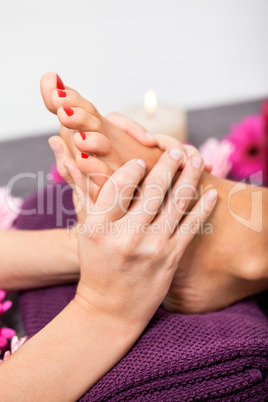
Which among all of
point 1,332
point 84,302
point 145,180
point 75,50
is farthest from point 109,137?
point 75,50

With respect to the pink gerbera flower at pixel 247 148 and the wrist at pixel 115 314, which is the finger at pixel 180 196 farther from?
the pink gerbera flower at pixel 247 148

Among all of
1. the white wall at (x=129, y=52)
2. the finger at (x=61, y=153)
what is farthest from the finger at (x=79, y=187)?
the white wall at (x=129, y=52)

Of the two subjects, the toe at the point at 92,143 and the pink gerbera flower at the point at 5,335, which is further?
the pink gerbera flower at the point at 5,335

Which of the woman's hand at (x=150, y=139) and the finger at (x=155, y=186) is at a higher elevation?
the woman's hand at (x=150, y=139)

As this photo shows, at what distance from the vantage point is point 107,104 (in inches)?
54.9

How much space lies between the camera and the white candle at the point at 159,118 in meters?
1.08

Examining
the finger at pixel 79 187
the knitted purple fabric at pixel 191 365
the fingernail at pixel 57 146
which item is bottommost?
the knitted purple fabric at pixel 191 365

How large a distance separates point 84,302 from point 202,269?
0.18 meters

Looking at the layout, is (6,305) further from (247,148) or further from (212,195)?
(247,148)

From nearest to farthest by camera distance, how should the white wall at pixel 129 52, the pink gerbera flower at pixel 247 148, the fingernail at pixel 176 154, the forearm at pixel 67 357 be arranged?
the forearm at pixel 67 357 → the fingernail at pixel 176 154 → the pink gerbera flower at pixel 247 148 → the white wall at pixel 129 52

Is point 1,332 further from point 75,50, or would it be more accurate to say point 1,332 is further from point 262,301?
point 75,50

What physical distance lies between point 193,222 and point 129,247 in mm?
107

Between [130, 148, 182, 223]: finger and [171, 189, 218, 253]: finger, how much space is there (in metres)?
0.05

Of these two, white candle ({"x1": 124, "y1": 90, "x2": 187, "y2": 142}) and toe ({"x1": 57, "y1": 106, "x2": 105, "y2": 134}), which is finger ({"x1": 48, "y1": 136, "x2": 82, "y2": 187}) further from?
white candle ({"x1": 124, "y1": 90, "x2": 187, "y2": 142})
